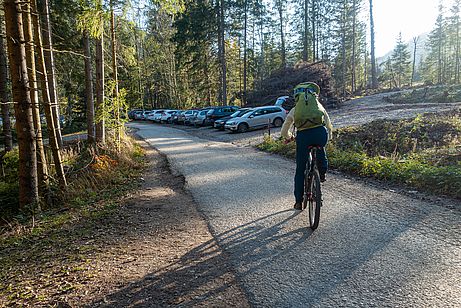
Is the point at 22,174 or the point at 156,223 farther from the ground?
the point at 22,174

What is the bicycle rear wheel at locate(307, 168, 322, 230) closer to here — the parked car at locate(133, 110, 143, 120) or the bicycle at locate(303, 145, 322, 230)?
the bicycle at locate(303, 145, 322, 230)

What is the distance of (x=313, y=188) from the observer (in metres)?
4.80

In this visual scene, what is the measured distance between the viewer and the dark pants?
4.88 m

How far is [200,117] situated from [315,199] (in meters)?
28.1

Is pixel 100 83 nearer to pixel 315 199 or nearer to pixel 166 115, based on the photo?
pixel 315 199

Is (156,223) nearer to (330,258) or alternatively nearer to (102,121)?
(330,258)

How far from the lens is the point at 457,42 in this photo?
175 feet

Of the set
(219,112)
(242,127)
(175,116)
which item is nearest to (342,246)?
(242,127)

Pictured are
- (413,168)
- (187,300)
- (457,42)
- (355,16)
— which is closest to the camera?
→ (187,300)

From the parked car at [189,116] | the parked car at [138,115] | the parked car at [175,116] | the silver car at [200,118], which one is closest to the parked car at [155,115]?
the parked car at [138,115]

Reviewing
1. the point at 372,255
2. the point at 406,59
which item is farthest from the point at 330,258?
the point at 406,59

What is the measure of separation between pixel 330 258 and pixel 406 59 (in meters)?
76.2

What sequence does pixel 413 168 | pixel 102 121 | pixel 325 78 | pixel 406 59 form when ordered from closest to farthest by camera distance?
1. pixel 413 168
2. pixel 102 121
3. pixel 325 78
4. pixel 406 59

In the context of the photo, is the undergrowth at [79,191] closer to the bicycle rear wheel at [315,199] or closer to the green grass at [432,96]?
the bicycle rear wheel at [315,199]
